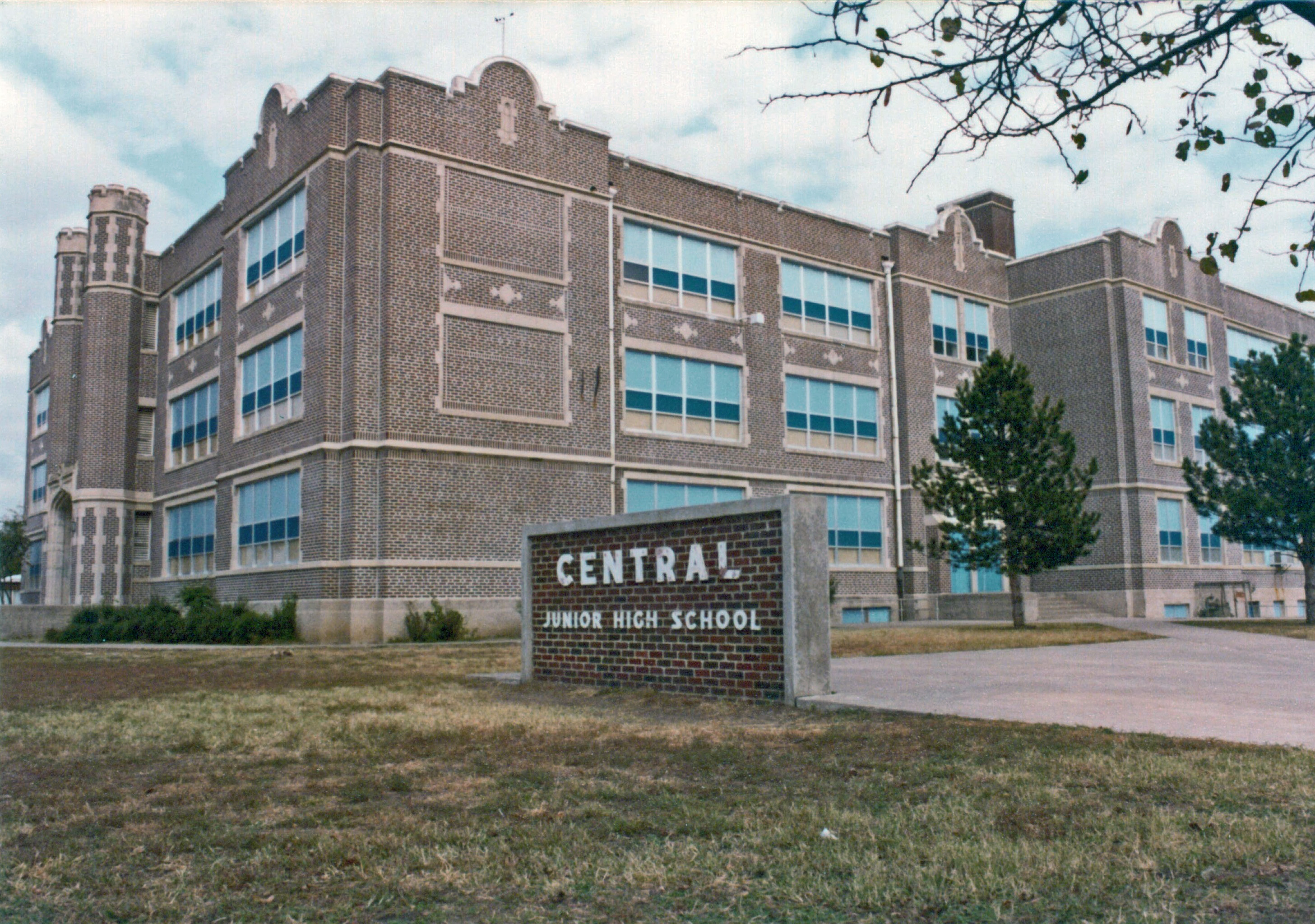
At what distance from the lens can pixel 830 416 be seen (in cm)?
3525

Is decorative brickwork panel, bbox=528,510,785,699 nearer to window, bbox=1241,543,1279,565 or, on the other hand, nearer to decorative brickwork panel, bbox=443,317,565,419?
decorative brickwork panel, bbox=443,317,565,419

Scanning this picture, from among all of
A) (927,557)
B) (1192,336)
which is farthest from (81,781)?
(1192,336)

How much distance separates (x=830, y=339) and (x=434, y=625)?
16.6 meters

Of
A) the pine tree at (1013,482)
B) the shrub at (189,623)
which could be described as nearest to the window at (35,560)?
the shrub at (189,623)

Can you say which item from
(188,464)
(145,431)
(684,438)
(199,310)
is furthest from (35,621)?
(684,438)

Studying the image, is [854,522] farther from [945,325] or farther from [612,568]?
[612,568]

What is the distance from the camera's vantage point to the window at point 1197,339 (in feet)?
139

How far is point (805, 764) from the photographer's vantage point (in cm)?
680

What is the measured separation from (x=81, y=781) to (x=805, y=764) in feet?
14.1

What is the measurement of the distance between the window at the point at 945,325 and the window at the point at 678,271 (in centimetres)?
877

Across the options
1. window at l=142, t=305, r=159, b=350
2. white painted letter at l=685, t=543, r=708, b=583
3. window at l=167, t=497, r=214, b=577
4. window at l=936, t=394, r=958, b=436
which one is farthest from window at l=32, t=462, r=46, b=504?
white painted letter at l=685, t=543, r=708, b=583

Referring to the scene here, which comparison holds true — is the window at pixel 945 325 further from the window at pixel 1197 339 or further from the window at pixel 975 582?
the window at pixel 1197 339

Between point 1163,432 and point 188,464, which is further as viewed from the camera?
point 1163,432

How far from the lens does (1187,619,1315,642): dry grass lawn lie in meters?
24.5
